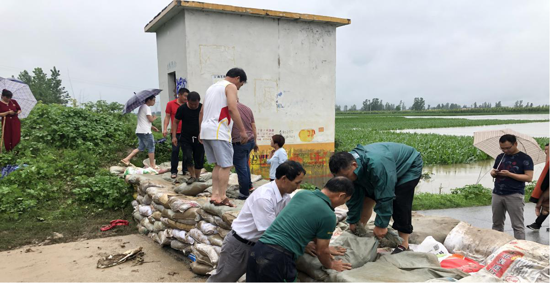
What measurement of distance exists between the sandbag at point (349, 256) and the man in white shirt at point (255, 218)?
466mm

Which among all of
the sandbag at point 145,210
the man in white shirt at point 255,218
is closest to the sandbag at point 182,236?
the sandbag at point 145,210

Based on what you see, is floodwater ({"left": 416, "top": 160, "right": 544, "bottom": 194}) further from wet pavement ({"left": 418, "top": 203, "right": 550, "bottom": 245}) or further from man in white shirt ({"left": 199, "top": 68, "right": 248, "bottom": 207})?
man in white shirt ({"left": 199, "top": 68, "right": 248, "bottom": 207})

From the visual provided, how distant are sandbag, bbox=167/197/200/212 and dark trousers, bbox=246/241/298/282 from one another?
246cm

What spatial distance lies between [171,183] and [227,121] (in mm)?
2597

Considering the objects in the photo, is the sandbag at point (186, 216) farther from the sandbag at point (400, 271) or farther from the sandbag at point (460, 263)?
the sandbag at point (460, 263)

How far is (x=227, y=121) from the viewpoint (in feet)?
13.9

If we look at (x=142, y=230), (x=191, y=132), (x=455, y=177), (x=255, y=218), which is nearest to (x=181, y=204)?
(x=191, y=132)

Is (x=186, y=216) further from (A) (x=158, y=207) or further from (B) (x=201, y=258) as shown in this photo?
(A) (x=158, y=207)

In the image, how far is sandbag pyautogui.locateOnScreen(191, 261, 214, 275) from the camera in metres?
4.30

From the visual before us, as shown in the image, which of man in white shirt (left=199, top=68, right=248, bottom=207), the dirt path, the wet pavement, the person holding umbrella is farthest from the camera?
the person holding umbrella

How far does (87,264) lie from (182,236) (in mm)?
1261

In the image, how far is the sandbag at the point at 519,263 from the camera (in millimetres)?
2961

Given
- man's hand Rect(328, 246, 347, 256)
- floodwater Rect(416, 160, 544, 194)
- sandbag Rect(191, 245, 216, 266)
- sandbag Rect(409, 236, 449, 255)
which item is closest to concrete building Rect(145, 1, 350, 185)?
floodwater Rect(416, 160, 544, 194)

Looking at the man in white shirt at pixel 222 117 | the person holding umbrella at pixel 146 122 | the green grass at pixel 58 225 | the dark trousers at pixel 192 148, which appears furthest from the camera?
the person holding umbrella at pixel 146 122
